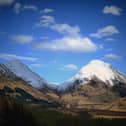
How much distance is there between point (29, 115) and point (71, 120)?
101 ft

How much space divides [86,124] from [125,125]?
15739 millimetres

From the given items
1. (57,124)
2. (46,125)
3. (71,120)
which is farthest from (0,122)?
(71,120)

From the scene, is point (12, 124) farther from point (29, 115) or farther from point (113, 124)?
point (113, 124)

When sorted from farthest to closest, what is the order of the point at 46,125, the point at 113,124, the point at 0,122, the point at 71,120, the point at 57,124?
the point at 113,124 → the point at 71,120 → the point at 57,124 → the point at 46,125 → the point at 0,122

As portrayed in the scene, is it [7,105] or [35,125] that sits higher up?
[7,105]

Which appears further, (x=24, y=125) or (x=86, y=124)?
(x=86, y=124)

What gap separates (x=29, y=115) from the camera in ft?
212

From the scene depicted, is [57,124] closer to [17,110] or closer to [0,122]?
[17,110]

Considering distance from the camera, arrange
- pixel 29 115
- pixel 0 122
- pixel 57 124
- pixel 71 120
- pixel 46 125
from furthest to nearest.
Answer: pixel 71 120 → pixel 57 124 → pixel 46 125 → pixel 29 115 → pixel 0 122

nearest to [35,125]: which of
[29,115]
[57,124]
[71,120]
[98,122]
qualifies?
[29,115]

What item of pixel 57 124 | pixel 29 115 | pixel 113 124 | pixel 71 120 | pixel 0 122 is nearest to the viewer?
pixel 0 122

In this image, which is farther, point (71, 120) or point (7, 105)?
point (71, 120)

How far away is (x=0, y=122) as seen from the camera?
5525 centimetres

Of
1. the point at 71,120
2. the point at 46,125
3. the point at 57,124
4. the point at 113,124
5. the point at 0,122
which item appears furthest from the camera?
the point at 113,124
